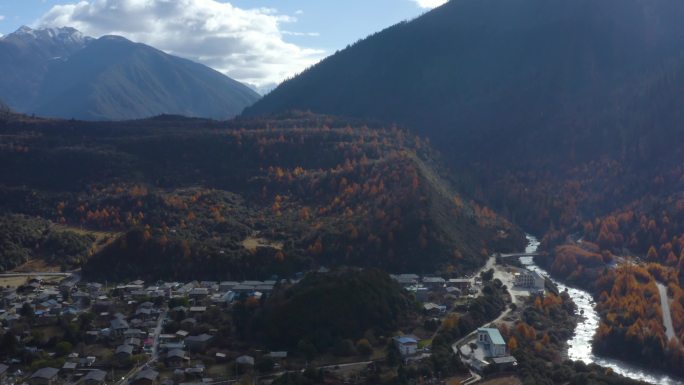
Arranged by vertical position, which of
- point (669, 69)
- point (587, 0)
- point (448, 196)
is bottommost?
point (448, 196)

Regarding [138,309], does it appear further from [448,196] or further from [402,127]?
[402,127]

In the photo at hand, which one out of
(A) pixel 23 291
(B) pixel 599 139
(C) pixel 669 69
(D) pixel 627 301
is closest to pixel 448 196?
(D) pixel 627 301

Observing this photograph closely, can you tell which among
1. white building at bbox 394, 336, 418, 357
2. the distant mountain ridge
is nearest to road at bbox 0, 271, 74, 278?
white building at bbox 394, 336, 418, 357

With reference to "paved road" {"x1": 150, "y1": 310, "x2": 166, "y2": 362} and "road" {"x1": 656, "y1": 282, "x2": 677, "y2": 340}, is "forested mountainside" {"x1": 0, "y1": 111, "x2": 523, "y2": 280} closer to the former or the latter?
"paved road" {"x1": 150, "y1": 310, "x2": 166, "y2": 362}

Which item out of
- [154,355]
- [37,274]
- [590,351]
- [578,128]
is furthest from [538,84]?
[154,355]

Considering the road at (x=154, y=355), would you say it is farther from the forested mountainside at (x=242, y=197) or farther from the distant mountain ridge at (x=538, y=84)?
the distant mountain ridge at (x=538, y=84)

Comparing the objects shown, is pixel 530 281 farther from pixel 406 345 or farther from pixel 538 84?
pixel 538 84

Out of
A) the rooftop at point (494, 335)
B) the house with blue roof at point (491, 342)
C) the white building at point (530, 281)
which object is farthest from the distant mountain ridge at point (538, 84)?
the house with blue roof at point (491, 342)
